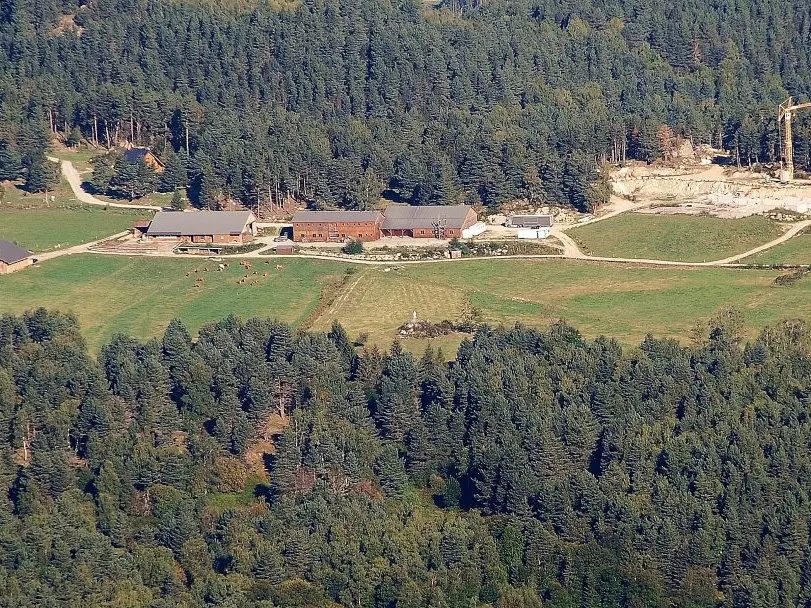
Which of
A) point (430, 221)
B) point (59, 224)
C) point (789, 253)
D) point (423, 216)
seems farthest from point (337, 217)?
point (789, 253)

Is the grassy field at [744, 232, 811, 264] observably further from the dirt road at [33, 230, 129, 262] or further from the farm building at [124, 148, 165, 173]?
the farm building at [124, 148, 165, 173]

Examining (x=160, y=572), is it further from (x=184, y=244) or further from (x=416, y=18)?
(x=416, y=18)

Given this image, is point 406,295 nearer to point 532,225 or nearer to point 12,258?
point 532,225

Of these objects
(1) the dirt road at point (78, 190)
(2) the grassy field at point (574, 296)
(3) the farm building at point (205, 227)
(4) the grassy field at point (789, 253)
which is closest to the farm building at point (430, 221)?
(2) the grassy field at point (574, 296)

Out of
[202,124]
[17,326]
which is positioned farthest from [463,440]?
[202,124]

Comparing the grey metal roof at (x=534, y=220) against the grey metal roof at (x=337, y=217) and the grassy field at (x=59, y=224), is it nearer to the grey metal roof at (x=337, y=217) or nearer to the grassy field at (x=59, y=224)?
the grey metal roof at (x=337, y=217)

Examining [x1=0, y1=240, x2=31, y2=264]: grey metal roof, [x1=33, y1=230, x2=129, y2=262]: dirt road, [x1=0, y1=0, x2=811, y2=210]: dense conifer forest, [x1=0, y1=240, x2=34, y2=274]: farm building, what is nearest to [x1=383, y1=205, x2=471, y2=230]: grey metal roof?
[x1=0, y1=0, x2=811, y2=210]: dense conifer forest
